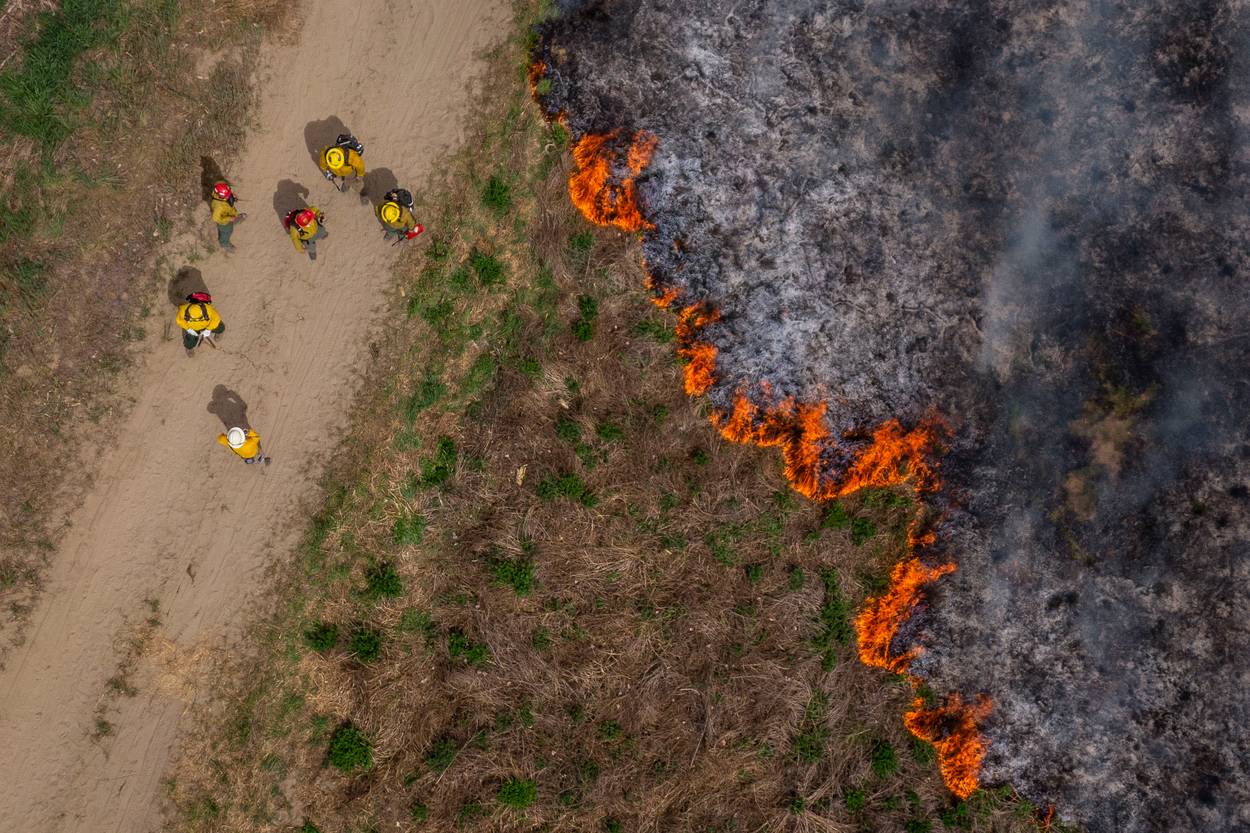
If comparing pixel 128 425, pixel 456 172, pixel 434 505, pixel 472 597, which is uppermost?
pixel 456 172

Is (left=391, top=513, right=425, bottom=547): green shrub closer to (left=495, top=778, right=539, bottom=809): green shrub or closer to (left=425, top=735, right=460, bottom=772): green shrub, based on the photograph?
(left=425, top=735, right=460, bottom=772): green shrub

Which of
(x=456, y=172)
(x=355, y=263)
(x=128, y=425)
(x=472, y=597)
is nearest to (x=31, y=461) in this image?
(x=128, y=425)

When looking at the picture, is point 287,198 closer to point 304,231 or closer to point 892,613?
point 304,231

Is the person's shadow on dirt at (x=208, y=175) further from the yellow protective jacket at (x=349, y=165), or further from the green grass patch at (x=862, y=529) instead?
the green grass patch at (x=862, y=529)

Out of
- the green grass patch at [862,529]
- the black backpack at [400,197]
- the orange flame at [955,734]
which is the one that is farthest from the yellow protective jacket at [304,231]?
the orange flame at [955,734]

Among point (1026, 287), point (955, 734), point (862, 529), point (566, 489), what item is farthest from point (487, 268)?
point (955, 734)

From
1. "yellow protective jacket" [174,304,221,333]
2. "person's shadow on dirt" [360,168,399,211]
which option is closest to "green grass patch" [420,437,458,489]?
"yellow protective jacket" [174,304,221,333]

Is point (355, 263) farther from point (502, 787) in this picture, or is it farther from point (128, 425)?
point (502, 787)
